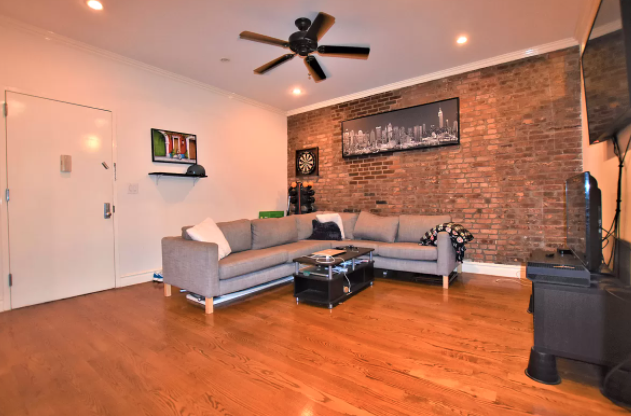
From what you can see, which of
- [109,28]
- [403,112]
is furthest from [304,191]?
[109,28]

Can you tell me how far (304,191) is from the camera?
19.5 feet

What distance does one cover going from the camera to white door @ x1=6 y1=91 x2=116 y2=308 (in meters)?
3.14

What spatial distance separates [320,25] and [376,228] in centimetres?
280

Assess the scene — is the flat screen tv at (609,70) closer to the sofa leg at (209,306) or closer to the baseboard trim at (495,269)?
the baseboard trim at (495,269)

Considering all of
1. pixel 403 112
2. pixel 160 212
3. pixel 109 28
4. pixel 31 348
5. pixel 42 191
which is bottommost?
pixel 31 348

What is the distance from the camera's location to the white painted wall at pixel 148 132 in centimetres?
327

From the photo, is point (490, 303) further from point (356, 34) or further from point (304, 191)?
point (304, 191)

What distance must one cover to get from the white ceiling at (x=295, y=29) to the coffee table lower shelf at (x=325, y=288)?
2.64 meters

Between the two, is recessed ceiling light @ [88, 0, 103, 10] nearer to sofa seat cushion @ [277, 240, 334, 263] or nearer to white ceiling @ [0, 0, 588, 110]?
white ceiling @ [0, 0, 588, 110]

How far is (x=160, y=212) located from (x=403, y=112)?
3.95 m

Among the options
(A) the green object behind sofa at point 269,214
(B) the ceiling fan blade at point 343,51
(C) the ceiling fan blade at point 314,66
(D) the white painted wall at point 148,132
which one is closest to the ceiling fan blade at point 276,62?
(C) the ceiling fan blade at point 314,66

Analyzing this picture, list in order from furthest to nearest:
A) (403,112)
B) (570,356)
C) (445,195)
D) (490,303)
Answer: (403,112) → (445,195) → (490,303) → (570,356)

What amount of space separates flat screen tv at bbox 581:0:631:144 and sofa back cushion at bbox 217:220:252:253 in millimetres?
3485

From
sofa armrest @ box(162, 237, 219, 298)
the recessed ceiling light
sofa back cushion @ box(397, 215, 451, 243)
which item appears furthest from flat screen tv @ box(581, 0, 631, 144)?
the recessed ceiling light
